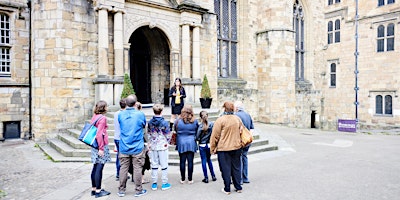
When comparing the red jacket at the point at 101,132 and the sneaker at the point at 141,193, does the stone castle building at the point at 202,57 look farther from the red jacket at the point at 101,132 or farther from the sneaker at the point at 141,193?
the sneaker at the point at 141,193

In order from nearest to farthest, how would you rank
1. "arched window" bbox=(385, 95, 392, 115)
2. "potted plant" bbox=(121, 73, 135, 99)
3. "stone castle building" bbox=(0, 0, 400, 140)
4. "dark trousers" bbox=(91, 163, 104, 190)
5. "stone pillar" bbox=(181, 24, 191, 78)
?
"dark trousers" bbox=(91, 163, 104, 190), "potted plant" bbox=(121, 73, 135, 99), "stone castle building" bbox=(0, 0, 400, 140), "stone pillar" bbox=(181, 24, 191, 78), "arched window" bbox=(385, 95, 392, 115)

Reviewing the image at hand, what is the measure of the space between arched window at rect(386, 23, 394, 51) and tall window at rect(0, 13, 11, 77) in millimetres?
20801

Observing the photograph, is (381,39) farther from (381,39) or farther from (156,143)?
(156,143)

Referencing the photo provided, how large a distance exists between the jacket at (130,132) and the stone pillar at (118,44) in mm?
6253

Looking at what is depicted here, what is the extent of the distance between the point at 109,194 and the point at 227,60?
13291 mm

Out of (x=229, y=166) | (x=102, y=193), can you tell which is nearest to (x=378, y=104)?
(x=229, y=166)

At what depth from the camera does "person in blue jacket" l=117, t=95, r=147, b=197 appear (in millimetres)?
5426

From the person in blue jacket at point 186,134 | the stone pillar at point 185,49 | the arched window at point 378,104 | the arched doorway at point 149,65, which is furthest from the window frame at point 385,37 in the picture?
the person in blue jacket at point 186,134

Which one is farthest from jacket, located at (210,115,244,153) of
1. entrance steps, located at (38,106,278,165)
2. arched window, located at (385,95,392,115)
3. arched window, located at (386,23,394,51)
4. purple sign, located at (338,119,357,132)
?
arched window, located at (386,23,394,51)

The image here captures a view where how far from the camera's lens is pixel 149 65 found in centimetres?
1472

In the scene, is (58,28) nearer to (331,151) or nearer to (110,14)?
(110,14)

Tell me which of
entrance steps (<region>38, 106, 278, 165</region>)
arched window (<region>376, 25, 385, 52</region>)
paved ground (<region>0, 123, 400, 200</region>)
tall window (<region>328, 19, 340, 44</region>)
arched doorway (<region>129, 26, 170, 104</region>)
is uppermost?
tall window (<region>328, 19, 340, 44</region>)

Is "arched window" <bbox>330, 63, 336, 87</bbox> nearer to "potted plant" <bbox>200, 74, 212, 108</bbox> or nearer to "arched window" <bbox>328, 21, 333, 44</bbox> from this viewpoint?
"arched window" <bbox>328, 21, 333, 44</bbox>

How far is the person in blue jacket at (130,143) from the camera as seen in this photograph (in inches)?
214
